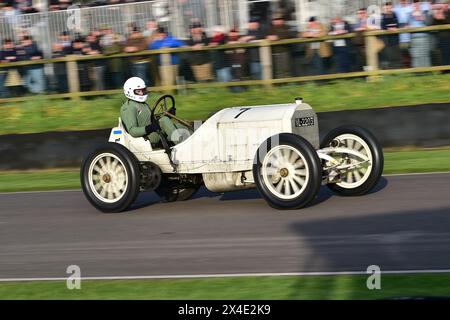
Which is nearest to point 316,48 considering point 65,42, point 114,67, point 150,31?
point 150,31

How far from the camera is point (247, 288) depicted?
21.9 feet

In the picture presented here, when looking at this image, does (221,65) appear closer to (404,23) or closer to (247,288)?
(404,23)

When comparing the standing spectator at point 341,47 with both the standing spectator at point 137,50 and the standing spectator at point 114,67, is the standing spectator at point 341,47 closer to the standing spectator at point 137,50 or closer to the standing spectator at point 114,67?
the standing spectator at point 137,50

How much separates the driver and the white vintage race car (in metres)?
0.09

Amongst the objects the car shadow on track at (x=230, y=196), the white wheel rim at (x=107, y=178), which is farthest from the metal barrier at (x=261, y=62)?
the white wheel rim at (x=107, y=178)

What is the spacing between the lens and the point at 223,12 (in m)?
20.9

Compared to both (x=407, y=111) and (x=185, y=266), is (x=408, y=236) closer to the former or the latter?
(x=185, y=266)

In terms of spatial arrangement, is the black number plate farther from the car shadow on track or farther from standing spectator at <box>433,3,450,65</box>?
standing spectator at <box>433,3,450,65</box>

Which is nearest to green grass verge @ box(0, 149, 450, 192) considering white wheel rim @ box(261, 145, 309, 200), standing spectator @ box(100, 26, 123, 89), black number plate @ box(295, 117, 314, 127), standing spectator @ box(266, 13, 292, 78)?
black number plate @ box(295, 117, 314, 127)

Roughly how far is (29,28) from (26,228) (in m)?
11.8

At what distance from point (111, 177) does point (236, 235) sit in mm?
2276

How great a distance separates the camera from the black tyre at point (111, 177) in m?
10.2

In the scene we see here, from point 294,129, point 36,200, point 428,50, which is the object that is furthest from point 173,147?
point 428,50

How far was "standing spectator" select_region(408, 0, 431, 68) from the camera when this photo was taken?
1658 cm
